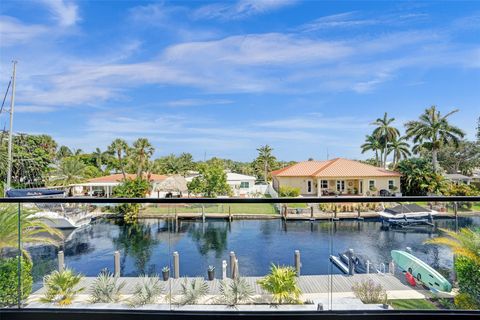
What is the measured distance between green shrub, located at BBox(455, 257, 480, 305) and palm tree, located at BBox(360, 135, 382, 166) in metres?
41.8

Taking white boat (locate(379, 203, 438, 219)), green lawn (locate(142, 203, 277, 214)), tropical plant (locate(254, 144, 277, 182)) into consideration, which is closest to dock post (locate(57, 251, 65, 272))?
green lawn (locate(142, 203, 277, 214))

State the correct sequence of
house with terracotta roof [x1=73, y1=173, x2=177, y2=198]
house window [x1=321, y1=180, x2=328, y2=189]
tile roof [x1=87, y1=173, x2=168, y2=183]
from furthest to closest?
tile roof [x1=87, y1=173, x2=168, y2=183] < house window [x1=321, y1=180, x2=328, y2=189] < house with terracotta roof [x1=73, y1=173, x2=177, y2=198]

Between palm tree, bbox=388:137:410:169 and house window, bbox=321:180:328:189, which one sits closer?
house window, bbox=321:180:328:189

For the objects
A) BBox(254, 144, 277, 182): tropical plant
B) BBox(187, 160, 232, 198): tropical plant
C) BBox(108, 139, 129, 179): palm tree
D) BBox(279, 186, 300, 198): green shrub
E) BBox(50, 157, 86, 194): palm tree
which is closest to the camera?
BBox(187, 160, 232, 198): tropical plant

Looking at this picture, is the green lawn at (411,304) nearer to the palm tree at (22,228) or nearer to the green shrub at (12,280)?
the palm tree at (22,228)

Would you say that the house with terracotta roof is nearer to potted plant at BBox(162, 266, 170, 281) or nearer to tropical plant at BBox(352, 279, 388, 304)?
potted plant at BBox(162, 266, 170, 281)

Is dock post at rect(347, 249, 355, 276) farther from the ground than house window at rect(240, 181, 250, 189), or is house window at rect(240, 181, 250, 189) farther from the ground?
dock post at rect(347, 249, 355, 276)

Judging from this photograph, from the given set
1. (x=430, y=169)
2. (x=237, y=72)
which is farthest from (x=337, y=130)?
(x=430, y=169)

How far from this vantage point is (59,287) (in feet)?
7.32

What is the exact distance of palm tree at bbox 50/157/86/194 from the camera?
3281 cm

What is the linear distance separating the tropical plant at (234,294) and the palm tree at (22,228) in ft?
3.87

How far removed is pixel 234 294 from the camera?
7.17ft

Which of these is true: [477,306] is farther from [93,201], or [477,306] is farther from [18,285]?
[18,285]

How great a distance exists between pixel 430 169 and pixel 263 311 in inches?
1245
